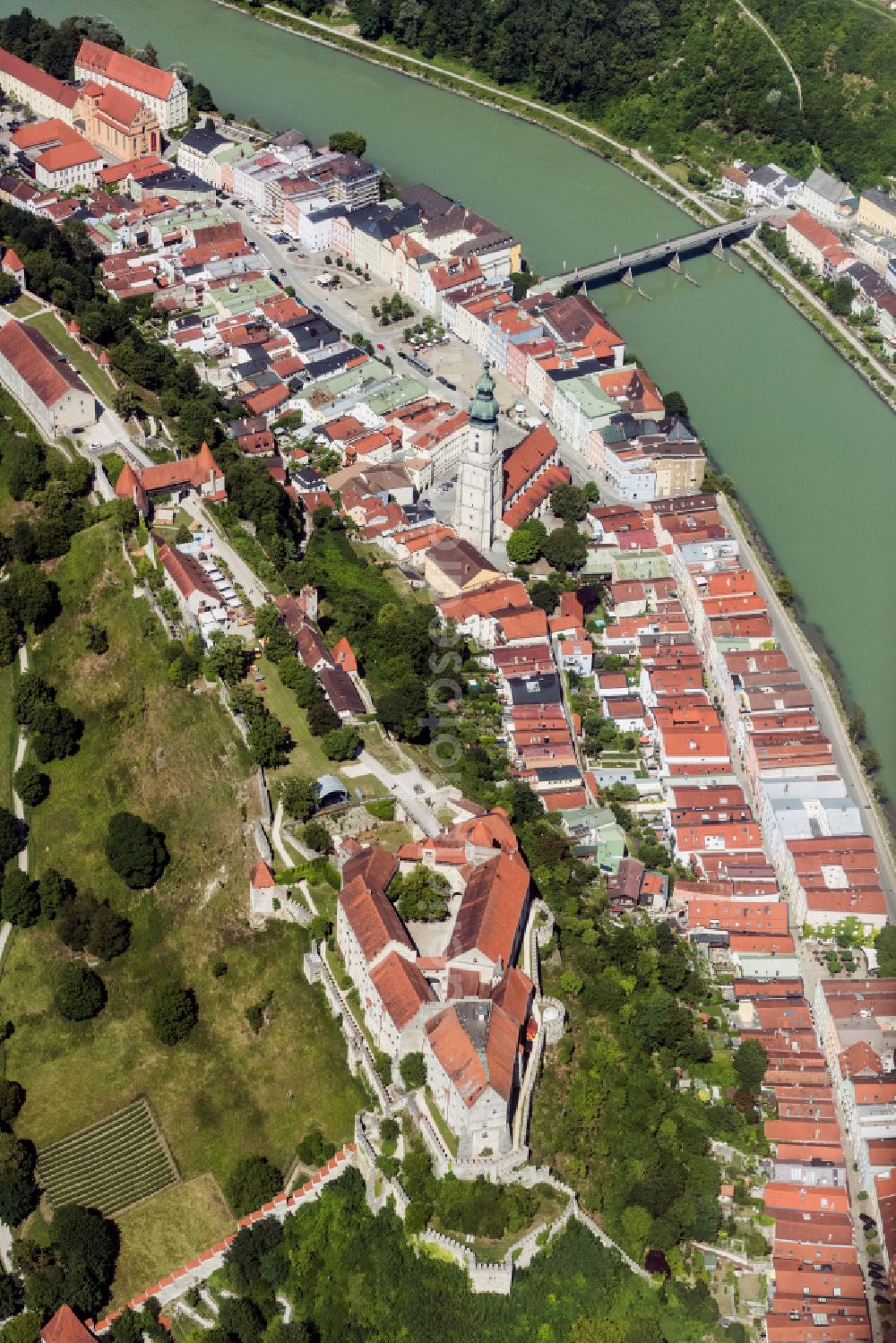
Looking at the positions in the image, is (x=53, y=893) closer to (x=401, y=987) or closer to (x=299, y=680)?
(x=299, y=680)

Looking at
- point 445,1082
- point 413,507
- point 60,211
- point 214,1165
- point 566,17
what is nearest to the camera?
point 445,1082

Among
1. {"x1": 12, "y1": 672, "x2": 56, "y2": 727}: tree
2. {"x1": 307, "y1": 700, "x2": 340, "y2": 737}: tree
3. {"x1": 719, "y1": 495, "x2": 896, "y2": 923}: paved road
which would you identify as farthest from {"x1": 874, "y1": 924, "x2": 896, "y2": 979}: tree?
{"x1": 12, "y1": 672, "x2": 56, "y2": 727}: tree

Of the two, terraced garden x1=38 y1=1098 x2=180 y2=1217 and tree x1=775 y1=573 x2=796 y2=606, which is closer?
terraced garden x1=38 y1=1098 x2=180 y2=1217

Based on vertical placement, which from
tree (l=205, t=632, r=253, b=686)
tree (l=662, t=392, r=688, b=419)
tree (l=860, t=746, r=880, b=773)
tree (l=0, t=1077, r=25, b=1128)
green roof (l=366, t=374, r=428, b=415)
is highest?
tree (l=662, t=392, r=688, b=419)

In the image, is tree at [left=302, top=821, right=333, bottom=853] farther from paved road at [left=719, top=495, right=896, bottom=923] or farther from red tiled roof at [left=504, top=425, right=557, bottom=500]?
red tiled roof at [left=504, top=425, right=557, bottom=500]

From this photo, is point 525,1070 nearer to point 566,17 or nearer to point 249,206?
point 249,206

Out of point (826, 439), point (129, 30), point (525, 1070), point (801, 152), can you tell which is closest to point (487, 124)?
point (801, 152)

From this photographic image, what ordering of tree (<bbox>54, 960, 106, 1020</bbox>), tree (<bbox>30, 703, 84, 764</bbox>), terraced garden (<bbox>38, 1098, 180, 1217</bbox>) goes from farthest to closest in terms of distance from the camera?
tree (<bbox>30, 703, 84, 764</bbox>)
tree (<bbox>54, 960, 106, 1020</bbox>)
terraced garden (<bbox>38, 1098, 180, 1217</bbox>)
